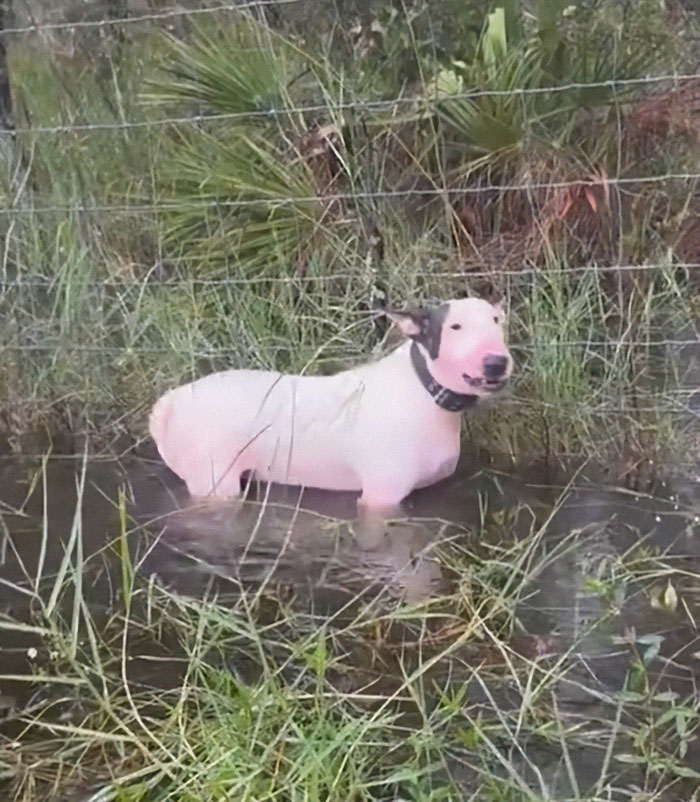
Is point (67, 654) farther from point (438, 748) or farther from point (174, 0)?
point (174, 0)

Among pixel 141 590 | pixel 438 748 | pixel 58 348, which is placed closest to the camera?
pixel 438 748

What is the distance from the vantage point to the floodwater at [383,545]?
0.46 meters

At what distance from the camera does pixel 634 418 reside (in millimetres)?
576

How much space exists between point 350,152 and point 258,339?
14 cm

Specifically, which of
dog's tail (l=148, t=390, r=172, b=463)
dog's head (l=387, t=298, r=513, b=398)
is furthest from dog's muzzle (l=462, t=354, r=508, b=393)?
dog's tail (l=148, t=390, r=172, b=463)

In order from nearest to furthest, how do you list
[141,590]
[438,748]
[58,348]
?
[438,748]
[141,590]
[58,348]

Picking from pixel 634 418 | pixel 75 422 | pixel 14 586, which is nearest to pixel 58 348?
pixel 75 422

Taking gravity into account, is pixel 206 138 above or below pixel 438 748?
above

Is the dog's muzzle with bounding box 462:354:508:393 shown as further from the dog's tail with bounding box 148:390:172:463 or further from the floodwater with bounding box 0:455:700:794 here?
the dog's tail with bounding box 148:390:172:463

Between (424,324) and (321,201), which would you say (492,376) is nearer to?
(424,324)

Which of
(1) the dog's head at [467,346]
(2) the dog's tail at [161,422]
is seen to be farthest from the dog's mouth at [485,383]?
(2) the dog's tail at [161,422]

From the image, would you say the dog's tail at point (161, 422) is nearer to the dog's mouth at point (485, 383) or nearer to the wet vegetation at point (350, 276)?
the wet vegetation at point (350, 276)

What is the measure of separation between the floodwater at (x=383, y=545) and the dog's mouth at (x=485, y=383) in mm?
51

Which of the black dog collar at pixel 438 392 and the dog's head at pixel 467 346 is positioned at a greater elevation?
the dog's head at pixel 467 346
